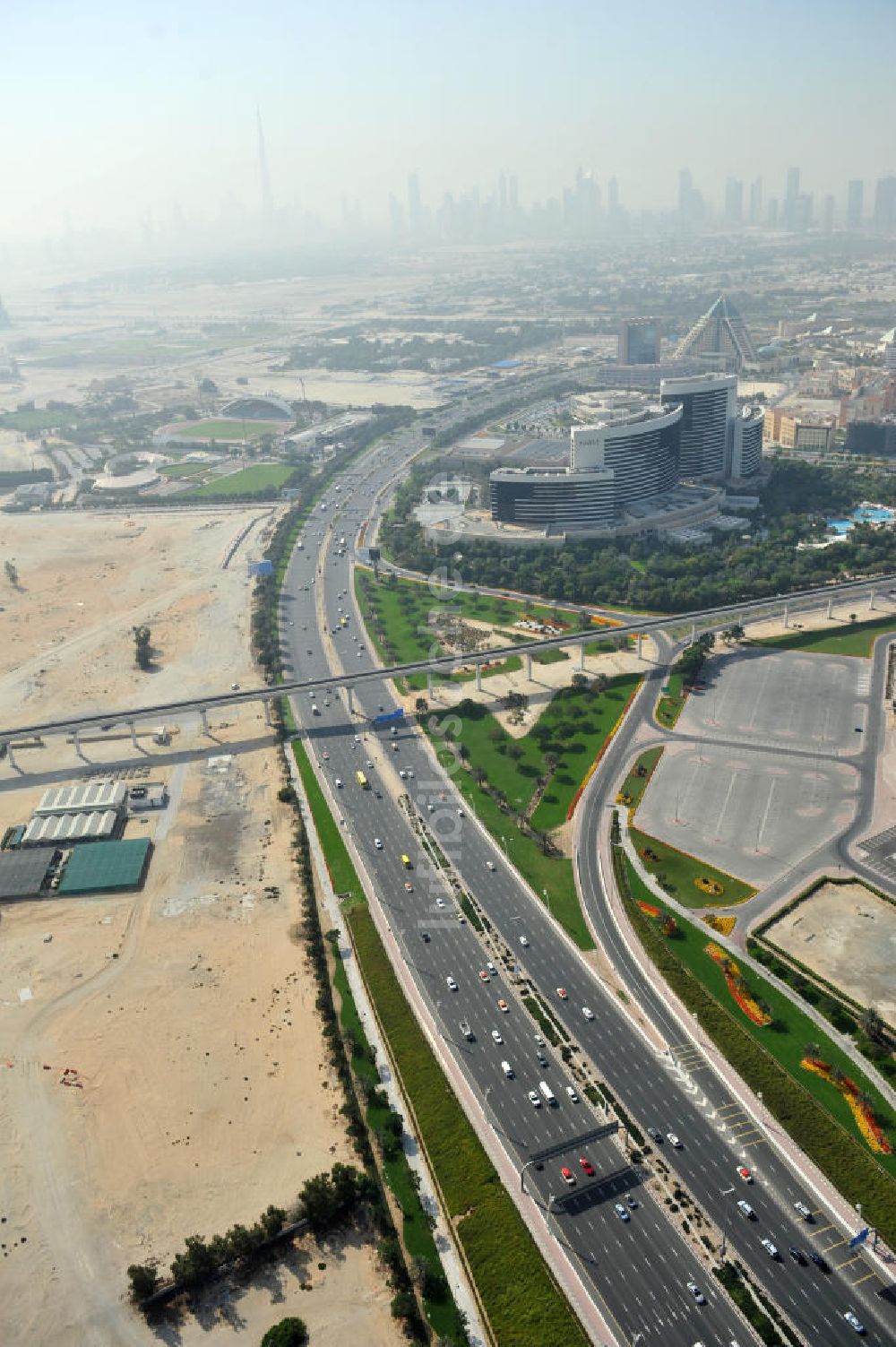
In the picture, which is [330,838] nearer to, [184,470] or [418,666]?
[418,666]

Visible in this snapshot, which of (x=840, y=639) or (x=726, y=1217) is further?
(x=840, y=639)

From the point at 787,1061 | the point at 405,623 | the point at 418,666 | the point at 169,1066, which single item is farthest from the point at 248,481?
the point at 787,1061

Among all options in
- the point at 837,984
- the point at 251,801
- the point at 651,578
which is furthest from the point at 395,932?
the point at 651,578

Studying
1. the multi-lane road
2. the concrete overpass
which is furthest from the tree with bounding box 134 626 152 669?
the multi-lane road

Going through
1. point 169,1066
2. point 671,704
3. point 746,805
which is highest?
point 671,704

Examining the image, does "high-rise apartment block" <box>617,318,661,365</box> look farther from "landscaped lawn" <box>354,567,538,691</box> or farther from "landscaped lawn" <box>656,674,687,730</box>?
"landscaped lawn" <box>656,674,687,730</box>

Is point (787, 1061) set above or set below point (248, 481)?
below

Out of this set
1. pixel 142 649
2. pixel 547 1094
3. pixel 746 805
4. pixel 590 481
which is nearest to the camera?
pixel 547 1094
